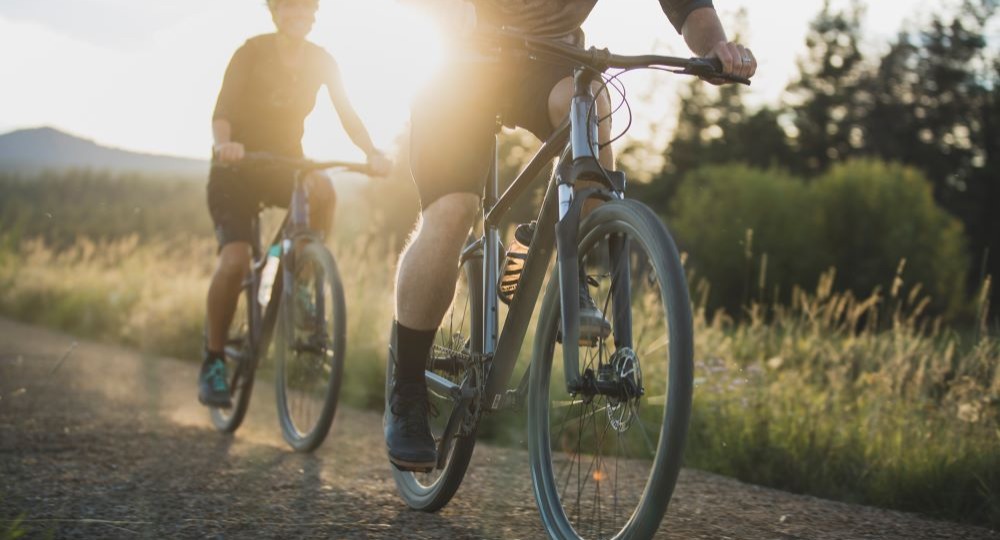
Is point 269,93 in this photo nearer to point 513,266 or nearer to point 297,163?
point 297,163

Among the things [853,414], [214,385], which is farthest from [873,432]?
[214,385]

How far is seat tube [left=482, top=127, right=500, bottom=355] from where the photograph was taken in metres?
3.28

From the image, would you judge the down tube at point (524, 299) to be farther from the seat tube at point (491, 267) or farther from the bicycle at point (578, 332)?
the seat tube at point (491, 267)

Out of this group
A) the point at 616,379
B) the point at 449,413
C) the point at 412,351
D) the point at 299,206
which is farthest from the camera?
the point at 299,206

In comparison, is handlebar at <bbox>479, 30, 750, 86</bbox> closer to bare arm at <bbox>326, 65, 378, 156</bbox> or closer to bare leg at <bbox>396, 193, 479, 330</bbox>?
bare leg at <bbox>396, 193, 479, 330</bbox>

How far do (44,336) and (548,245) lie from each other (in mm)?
9586

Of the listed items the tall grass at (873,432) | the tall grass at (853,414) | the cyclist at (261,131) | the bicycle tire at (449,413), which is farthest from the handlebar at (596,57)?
the cyclist at (261,131)

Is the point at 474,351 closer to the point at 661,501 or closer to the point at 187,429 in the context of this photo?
the point at 661,501

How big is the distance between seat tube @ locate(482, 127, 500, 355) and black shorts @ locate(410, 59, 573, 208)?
0.10 m

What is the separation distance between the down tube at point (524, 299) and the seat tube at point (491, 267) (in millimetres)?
119

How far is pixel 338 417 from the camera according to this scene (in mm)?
6324

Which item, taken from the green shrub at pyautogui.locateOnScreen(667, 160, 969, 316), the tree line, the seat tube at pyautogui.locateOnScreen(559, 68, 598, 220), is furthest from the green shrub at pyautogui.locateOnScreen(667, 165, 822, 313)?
the seat tube at pyautogui.locateOnScreen(559, 68, 598, 220)

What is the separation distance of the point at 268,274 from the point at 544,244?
8.95 ft

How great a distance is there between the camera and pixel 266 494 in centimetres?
374
